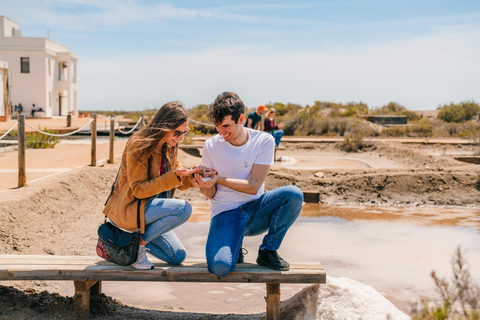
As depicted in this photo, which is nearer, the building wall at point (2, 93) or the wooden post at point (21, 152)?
the wooden post at point (21, 152)

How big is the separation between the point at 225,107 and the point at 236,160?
398 mm

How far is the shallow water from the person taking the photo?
15.0 ft

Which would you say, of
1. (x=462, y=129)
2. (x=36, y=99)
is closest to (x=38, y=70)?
(x=36, y=99)

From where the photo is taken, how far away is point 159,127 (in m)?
3.58

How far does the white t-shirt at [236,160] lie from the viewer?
144 inches

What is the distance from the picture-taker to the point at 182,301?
4477mm

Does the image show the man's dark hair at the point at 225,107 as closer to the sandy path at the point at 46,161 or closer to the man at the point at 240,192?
the man at the point at 240,192

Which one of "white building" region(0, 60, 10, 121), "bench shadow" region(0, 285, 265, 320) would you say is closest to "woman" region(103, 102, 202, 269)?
"bench shadow" region(0, 285, 265, 320)

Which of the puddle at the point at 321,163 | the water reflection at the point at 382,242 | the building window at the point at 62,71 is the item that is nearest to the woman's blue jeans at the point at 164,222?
the water reflection at the point at 382,242

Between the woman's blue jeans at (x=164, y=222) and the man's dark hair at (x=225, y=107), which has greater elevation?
the man's dark hair at (x=225, y=107)

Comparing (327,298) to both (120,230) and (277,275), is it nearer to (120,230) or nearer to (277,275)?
(277,275)

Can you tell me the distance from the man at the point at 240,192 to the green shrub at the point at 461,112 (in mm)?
34712

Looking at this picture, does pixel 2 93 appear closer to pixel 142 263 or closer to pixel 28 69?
pixel 28 69

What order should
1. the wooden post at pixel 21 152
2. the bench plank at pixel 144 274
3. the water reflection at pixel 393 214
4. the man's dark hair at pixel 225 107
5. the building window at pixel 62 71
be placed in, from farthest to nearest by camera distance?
the building window at pixel 62 71 → the water reflection at pixel 393 214 → the wooden post at pixel 21 152 → the man's dark hair at pixel 225 107 → the bench plank at pixel 144 274
